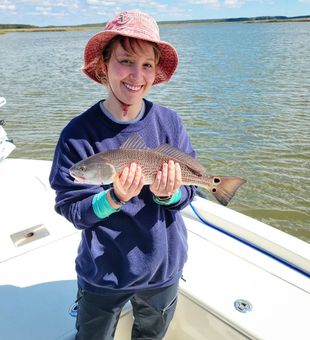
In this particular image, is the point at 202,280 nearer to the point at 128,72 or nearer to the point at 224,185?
the point at 224,185

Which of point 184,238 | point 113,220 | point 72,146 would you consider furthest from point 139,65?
point 184,238

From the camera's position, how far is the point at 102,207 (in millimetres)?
1772

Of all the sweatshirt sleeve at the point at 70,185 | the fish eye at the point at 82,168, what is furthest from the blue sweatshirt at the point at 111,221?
the fish eye at the point at 82,168

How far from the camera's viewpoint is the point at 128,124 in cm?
198

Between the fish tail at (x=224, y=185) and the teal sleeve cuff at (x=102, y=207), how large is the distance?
617 mm

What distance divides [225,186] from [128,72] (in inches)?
32.3

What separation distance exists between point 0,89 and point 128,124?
16.9m

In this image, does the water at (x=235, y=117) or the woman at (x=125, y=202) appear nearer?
the woman at (x=125, y=202)

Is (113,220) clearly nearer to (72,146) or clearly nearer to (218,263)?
(72,146)

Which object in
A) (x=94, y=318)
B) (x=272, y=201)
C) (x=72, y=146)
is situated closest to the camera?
(x=72, y=146)

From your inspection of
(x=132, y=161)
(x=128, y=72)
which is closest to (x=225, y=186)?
(x=132, y=161)

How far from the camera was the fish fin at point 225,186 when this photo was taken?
2.12 m

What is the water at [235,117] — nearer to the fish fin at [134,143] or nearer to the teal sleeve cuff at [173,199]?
the teal sleeve cuff at [173,199]

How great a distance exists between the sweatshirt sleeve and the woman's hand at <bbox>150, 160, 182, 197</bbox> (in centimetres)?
32
